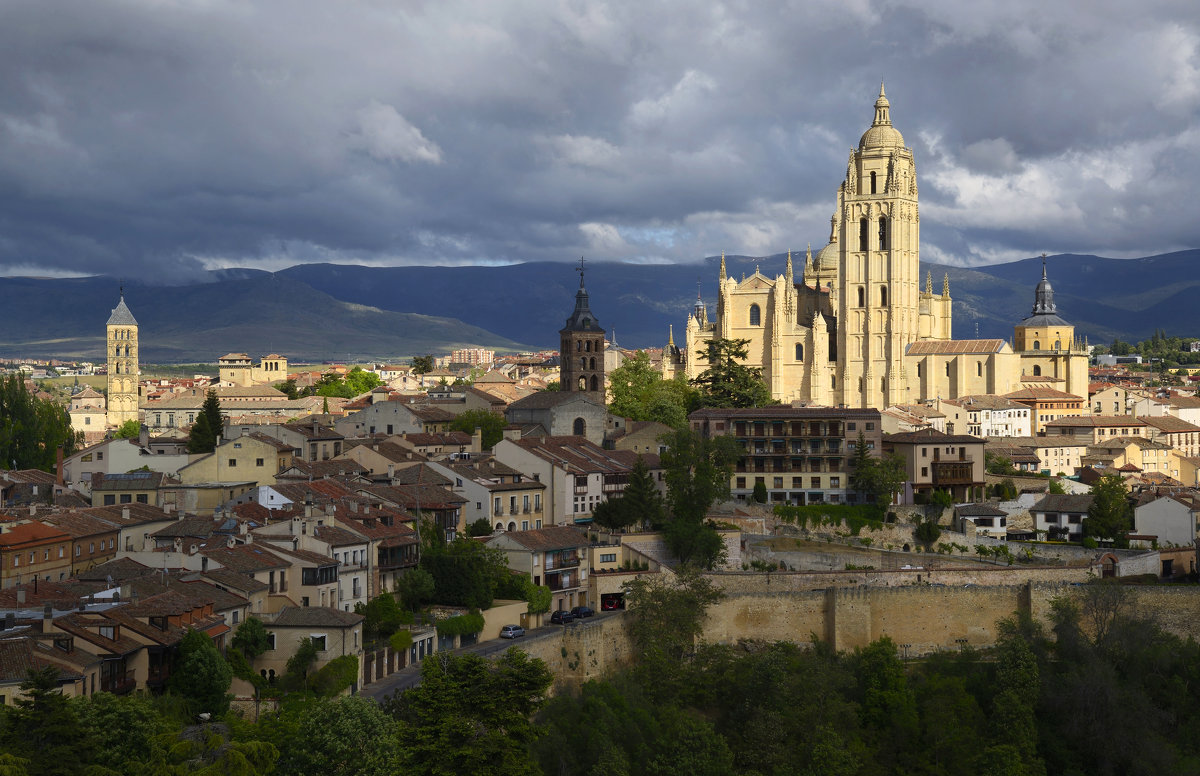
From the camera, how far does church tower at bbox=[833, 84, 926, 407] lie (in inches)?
4446

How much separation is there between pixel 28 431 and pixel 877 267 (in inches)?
2318

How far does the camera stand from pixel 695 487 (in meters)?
64.1

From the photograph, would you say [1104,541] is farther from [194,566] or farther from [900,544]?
[194,566]

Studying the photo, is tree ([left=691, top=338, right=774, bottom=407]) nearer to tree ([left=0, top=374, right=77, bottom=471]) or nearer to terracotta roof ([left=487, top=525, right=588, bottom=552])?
terracotta roof ([left=487, top=525, right=588, bottom=552])

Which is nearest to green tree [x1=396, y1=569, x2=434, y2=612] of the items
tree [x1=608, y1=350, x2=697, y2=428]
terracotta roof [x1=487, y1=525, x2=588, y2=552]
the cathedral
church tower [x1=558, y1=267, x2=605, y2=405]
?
terracotta roof [x1=487, y1=525, x2=588, y2=552]

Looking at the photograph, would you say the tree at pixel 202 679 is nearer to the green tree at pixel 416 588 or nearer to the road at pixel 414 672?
the road at pixel 414 672

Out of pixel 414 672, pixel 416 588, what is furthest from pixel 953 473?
pixel 414 672

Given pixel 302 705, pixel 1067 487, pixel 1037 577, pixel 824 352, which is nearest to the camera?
pixel 302 705

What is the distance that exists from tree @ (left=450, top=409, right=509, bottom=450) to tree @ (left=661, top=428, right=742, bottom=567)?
1125cm

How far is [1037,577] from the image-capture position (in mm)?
58969

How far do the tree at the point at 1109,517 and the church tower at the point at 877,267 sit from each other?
142ft

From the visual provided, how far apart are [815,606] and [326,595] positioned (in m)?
17.7

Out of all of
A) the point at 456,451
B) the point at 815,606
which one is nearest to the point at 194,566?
the point at 815,606

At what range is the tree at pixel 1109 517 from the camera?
221ft
